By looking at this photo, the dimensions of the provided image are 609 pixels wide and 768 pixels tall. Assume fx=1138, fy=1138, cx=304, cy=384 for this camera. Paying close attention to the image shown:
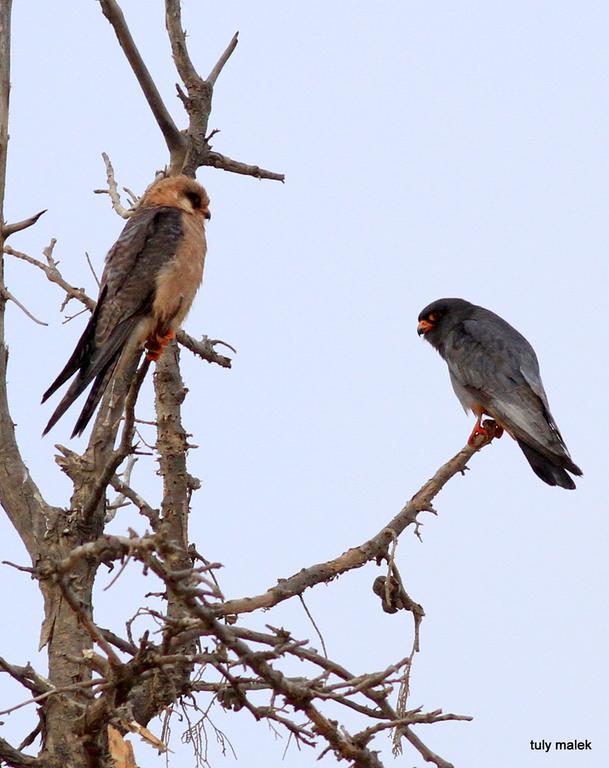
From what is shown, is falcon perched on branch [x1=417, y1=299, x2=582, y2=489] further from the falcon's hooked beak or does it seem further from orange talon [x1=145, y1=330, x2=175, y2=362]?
orange talon [x1=145, y1=330, x2=175, y2=362]

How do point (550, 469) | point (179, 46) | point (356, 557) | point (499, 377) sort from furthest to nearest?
point (499, 377)
point (550, 469)
point (179, 46)
point (356, 557)

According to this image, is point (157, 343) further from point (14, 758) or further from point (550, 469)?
point (550, 469)

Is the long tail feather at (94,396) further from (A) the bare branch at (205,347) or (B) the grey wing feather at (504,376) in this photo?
(B) the grey wing feather at (504,376)

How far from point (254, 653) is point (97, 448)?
49.7 inches

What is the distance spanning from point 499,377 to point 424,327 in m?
1.30

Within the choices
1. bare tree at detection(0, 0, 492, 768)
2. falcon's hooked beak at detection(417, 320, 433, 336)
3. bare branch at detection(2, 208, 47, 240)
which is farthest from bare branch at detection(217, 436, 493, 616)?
falcon's hooked beak at detection(417, 320, 433, 336)

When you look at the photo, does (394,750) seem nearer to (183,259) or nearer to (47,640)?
(47,640)

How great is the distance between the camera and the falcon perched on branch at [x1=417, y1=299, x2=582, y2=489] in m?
6.55

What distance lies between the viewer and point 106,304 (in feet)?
16.5

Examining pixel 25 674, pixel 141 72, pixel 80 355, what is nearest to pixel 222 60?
pixel 141 72

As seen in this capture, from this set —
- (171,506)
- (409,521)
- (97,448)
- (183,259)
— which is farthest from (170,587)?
(183,259)

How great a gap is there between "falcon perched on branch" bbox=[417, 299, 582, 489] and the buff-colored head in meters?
1.91

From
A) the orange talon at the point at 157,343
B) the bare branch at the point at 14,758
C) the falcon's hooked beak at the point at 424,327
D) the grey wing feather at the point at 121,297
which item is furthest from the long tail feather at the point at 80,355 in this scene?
the falcon's hooked beak at the point at 424,327

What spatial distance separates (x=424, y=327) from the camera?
8.38 meters
